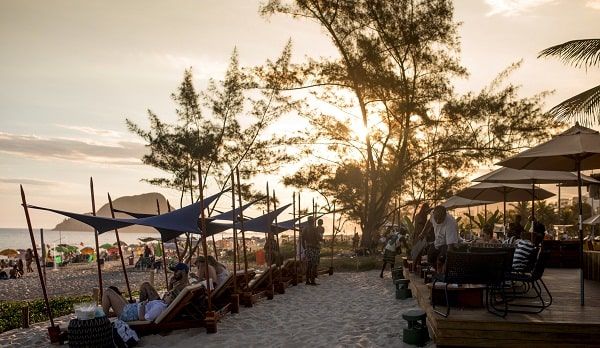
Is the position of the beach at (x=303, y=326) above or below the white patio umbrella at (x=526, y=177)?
below

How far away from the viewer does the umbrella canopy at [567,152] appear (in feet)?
21.7

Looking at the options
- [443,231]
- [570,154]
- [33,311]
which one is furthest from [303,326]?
[33,311]

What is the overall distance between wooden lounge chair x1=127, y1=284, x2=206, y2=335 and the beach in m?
0.12

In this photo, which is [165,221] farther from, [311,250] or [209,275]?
[311,250]

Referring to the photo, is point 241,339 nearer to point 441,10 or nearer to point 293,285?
point 293,285

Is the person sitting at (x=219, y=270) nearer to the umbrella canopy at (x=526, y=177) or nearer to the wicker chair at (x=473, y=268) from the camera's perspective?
the umbrella canopy at (x=526, y=177)

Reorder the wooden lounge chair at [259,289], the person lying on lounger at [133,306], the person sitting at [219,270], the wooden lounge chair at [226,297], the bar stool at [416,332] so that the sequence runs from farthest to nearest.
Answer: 1. the wooden lounge chair at [259,289]
2. the person sitting at [219,270]
3. the wooden lounge chair at [226,297]
4. the person lying on lounger at [133,306]
5. the bar stool at [416,332]

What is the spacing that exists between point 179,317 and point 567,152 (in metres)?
→ 6.31

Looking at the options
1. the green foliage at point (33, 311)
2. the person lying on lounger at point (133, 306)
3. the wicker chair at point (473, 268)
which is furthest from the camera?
the green foliage at point (33, 311)

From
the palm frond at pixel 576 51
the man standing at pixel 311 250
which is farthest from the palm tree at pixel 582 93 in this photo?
the man standing at pixel 311 250

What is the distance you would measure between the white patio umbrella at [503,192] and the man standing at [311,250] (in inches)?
171

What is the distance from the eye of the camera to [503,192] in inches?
550

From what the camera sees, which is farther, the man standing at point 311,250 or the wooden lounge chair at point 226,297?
the man standing at point 311,250

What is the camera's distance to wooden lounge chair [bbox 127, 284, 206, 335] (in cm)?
862
